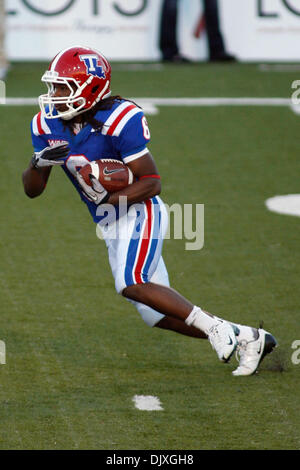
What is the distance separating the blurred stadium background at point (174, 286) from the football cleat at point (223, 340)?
0.62 ft

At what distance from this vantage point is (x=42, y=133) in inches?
166

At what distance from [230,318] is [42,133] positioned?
1.45 m

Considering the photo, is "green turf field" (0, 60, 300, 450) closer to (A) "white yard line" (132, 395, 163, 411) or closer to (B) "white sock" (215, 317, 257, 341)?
(A) "white yard line" (132, 395, 163, 411)

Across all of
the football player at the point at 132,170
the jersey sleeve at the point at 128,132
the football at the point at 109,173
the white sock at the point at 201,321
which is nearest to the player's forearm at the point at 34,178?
the football player at the point at 132,170

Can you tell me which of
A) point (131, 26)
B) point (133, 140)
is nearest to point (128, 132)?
point (133, 140)

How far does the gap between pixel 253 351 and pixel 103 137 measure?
3.70 ft

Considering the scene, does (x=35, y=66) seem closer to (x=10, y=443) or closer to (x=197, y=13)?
(x=197, y=13)

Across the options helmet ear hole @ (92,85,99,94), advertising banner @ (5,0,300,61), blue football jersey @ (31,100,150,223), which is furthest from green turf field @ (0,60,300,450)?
advertising banner @ (5,0,300,61)

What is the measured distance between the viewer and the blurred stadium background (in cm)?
375

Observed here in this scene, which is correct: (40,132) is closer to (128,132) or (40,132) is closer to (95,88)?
(95,88)

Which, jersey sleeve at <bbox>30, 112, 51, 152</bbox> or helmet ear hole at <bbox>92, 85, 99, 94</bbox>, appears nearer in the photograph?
helmet ear hole at <bbox>92, 85, 99, 94</bbox>

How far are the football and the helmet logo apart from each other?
1.21 ft

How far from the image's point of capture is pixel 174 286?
554 centimetres
